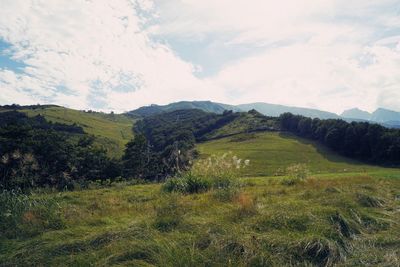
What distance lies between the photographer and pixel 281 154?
3228 inches

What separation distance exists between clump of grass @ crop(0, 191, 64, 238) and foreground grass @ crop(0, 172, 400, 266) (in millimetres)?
318

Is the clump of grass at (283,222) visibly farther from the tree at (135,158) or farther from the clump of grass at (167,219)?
A: the tree at (135,158)

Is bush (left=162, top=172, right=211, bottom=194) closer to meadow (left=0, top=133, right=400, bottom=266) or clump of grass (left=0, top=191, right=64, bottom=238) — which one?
meadow (left=0, top=133, right=400, bottom=266)

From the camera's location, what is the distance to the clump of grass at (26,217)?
26.5 feet

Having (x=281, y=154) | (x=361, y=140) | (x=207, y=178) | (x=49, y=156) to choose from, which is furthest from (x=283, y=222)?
(x=281, y=154)

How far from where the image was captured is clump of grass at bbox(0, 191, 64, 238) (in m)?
8.08

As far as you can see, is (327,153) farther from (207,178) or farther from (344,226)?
(344,226)

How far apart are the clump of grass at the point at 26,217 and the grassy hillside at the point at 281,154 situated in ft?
154

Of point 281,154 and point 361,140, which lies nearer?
point 361,140

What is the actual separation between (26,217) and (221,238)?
5.23 metres

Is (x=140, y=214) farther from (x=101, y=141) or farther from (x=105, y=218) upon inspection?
(x=101, y=141)

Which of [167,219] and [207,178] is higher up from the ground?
[207,178]

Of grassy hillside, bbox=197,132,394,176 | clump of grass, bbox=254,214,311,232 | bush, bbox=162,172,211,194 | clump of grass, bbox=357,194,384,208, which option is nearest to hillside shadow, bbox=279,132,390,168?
grassy hillside, bbox=197,132,394,176

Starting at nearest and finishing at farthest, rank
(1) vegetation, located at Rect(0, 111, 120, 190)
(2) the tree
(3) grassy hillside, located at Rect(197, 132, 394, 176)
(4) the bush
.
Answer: (4) the bush → (1) vegetation, located at Rect(0, 111, 120, 190) → (3) grassy hillside, located at Rect(197, 132, 394, 176) → (2) the tree
